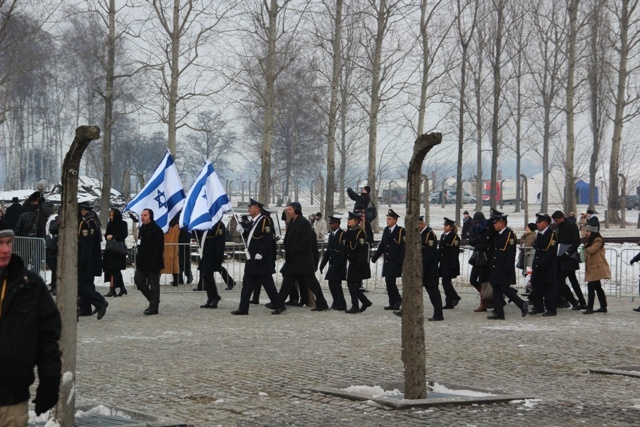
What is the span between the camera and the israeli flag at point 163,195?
21047 millimetres

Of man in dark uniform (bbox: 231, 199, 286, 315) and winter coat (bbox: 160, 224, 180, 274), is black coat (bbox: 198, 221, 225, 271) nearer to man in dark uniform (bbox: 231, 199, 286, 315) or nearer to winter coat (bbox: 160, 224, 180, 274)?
man in dark uniform (bbox: 231, 199, 286, 315)

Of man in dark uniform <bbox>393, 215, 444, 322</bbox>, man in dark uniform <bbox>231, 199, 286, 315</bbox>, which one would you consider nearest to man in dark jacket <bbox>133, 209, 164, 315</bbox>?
man in dark uniform <bbox>231, 199, 286, 315</bbox>

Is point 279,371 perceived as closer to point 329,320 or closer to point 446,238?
point 329,320

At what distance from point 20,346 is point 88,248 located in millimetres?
11485

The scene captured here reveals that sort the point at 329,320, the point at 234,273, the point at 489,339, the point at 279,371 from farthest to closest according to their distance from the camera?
the point at 234,273 < the point at 329,320 < the point at 489,339 < the point at 279,371

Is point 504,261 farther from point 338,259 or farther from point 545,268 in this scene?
point 338,259

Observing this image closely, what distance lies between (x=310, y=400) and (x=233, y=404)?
2.29 feet

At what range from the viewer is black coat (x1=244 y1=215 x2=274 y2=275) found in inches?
736

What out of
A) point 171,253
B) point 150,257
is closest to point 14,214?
point 171,253

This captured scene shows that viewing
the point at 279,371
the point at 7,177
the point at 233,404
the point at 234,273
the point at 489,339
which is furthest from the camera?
the point at 7,177

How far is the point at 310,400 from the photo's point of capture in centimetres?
1040

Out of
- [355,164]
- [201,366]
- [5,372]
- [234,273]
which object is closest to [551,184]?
[355,164]

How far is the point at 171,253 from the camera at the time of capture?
23656 mm

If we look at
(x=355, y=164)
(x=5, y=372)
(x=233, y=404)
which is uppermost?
(x=355, y=164)
